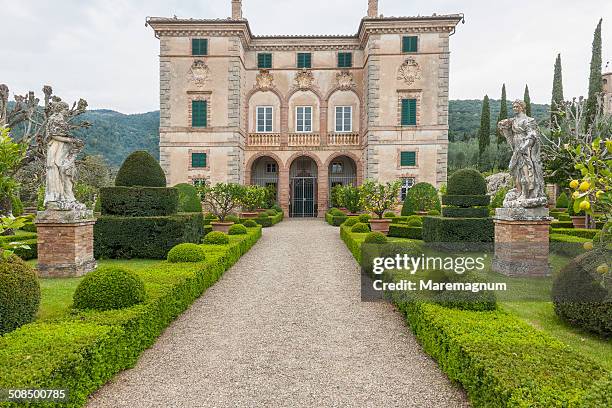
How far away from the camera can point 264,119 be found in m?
29.8

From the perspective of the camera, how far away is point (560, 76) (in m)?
36.1

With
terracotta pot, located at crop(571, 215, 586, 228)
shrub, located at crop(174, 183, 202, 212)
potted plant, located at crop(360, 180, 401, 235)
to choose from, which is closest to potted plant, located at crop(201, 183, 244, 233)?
shrub, located at crop(174, 183, 202, 212)

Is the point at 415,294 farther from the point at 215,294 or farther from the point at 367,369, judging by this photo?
the point at 215,294

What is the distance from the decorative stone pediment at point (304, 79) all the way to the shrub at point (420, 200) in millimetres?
10762

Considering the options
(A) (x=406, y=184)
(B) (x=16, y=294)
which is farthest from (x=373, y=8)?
(B) (x=16, y=294)

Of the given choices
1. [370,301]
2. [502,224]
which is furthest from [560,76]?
[370,301]

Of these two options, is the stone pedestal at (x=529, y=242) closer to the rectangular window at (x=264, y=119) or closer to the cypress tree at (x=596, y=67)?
the rectangular window at (x=264, y=119)

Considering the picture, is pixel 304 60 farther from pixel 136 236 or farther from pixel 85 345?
pixel 85 345

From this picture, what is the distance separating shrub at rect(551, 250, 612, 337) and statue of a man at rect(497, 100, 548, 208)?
3.47 meters

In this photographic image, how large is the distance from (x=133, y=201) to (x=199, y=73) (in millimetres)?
16620

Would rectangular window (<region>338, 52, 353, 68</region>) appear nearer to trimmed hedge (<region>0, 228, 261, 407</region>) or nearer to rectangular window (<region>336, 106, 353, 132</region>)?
rectangular window (<region>336, 106, 353, 132</region>)

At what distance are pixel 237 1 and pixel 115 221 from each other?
808 inches

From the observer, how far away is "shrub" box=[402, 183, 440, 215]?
22359mm

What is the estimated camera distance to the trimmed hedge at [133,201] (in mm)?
12578
